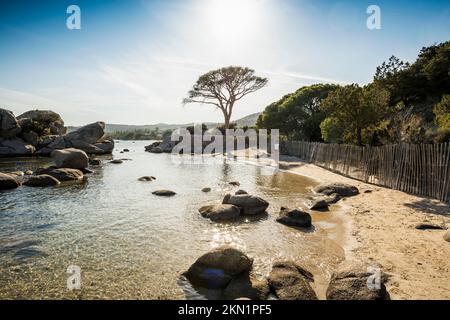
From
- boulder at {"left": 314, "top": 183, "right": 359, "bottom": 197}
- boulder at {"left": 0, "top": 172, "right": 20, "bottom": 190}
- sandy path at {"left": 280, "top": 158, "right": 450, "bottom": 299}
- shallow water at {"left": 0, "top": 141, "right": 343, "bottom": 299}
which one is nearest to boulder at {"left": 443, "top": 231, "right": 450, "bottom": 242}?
sandy path at {"left": 280, "top": 158, "right": 450, "bottom": 299}

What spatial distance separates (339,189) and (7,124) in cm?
3892

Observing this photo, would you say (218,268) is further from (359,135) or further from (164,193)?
(359,135)

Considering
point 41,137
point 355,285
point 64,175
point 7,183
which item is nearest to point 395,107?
point 355,285

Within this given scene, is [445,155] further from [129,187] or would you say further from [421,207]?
[129,187]

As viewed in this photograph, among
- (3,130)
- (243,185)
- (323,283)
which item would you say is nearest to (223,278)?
(323,283)

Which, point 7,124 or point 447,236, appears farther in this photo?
point 7,124

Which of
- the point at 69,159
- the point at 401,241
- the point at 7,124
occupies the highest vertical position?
the point at 7,124

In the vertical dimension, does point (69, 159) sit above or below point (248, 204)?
above

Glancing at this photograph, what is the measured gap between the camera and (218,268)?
247 inches

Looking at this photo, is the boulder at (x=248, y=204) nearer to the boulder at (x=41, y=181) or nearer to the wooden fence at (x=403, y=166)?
the wooden fence at (x=403, y=166)

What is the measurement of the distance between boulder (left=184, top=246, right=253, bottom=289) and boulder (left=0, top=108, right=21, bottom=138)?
39.0m

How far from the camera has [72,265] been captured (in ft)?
23.0

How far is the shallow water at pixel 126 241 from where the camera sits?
610cm
